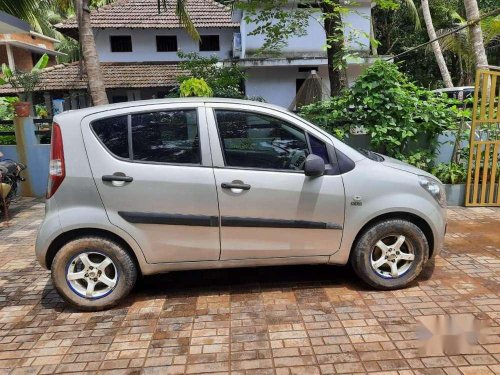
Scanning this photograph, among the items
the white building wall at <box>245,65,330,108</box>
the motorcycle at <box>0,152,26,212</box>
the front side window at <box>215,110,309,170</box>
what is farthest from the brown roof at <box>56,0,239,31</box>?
the front side window at <box>215,110,309,170</box>

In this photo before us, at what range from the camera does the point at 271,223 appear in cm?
363

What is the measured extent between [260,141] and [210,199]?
679 mm

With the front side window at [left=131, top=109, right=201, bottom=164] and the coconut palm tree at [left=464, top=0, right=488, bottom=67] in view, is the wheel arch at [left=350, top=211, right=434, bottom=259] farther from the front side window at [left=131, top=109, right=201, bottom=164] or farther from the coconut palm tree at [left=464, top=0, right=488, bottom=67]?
the coconut palm tree at [left=464, top=0, right=488, bottom=67]

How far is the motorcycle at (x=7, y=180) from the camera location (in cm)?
680

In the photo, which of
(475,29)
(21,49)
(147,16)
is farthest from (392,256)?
(21,49)

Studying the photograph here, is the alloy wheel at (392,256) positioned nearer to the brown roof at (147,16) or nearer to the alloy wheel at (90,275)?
the alloy wheel at (90,275)

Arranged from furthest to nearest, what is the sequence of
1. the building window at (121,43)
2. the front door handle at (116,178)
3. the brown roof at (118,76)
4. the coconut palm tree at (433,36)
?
the building window at (121,43)
the brown roof at (118,76)
the coconut palm tree at (433,36)
the front door handle at (116,178)

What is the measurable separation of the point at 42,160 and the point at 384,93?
6.49 m

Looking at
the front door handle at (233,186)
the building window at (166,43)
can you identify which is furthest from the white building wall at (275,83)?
the front door handle at (233,186)

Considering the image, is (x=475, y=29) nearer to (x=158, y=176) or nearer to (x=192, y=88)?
(x=192, y=88)

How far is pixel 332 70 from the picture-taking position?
8.85m

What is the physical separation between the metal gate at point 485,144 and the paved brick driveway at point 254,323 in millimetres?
2354

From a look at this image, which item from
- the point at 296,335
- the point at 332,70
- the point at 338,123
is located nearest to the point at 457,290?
the point at 296,335

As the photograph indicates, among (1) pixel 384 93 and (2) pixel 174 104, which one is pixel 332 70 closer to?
(1) pixel 384 93
